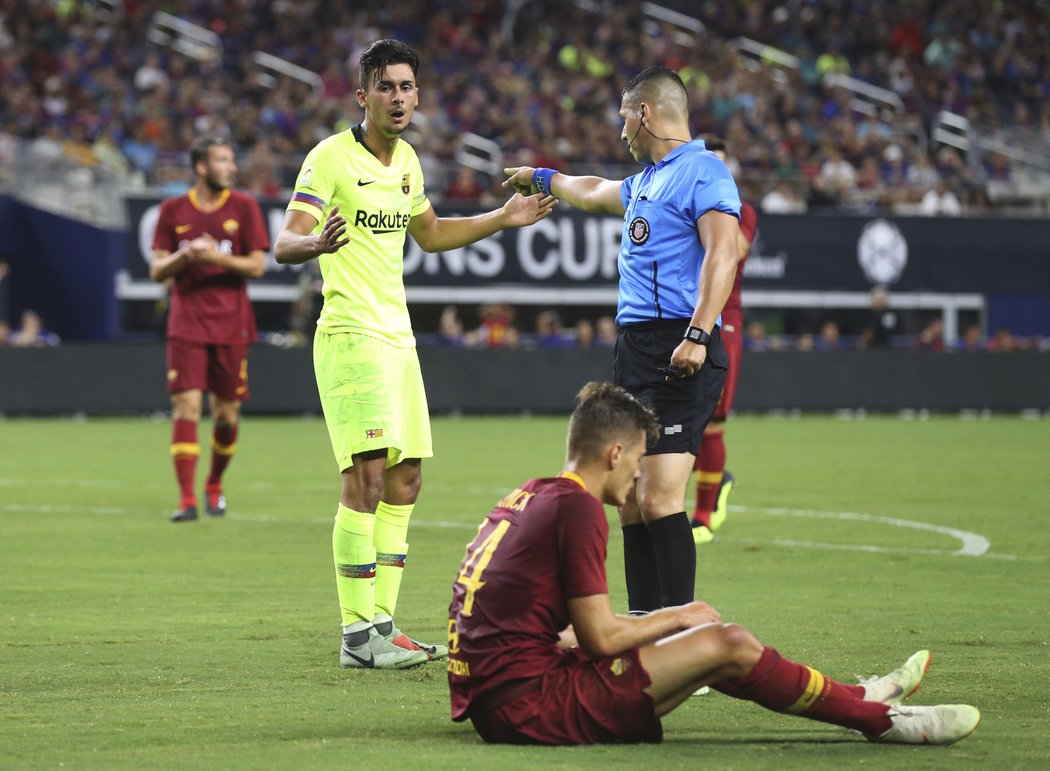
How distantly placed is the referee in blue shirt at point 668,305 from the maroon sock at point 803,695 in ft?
4.77

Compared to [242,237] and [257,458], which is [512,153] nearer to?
[257,458]

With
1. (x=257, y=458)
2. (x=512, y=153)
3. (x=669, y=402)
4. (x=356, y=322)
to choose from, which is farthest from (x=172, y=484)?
(x=512, y=153)

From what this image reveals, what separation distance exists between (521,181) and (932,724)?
3.32 metres

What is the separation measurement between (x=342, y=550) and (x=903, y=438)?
15.2 meters

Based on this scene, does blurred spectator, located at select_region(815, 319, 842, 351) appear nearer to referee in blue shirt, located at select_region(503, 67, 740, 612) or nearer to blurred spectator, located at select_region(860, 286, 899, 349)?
blurred spectator, located at select_region(860, 286, 899, 349)

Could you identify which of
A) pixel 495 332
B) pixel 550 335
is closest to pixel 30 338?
pixel 495 332

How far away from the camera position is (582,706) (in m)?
5.18

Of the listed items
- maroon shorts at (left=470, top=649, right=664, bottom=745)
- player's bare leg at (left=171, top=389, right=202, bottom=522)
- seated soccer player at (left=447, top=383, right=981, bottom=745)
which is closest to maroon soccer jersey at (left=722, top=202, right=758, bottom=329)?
player's bare leg at (left=171, top=389, right=202, bottom=522)

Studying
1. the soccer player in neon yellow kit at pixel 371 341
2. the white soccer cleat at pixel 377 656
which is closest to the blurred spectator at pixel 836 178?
the soccer player in neon yellow kit at pixel 371 341

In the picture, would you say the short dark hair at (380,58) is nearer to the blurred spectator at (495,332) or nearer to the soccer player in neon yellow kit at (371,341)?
the soccer player in neon yellow kit at (371,341)

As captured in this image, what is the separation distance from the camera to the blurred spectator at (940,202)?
96.0 feet

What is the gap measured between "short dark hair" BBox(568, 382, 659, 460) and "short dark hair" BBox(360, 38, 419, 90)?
7.81 feet

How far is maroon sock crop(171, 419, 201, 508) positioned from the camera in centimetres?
1241

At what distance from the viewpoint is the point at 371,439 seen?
23.4 ft
